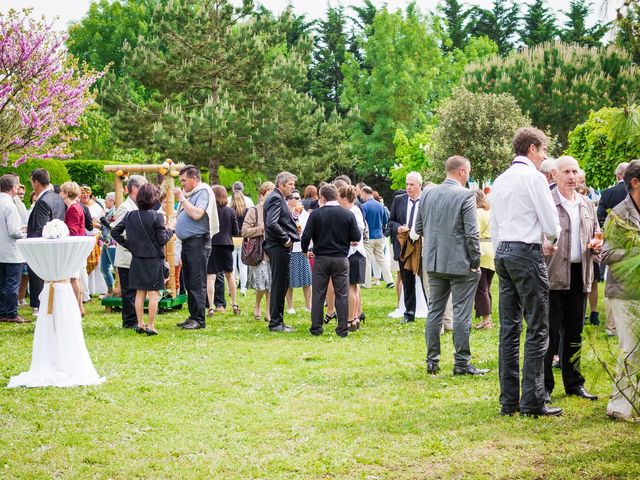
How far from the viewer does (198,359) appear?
998 centimetres

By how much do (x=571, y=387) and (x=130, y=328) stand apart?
271 inches

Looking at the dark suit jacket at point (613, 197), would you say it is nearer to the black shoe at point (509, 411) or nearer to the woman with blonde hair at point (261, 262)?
the black shoe at point (509, 411)

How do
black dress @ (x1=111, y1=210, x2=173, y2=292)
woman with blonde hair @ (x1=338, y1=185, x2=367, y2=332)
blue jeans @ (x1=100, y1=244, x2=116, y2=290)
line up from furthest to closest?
blue jeans @ (x1=100, y1=244, x2=116, y2=290) → woman with blonde hair @ (x1=338, y1=185, x2=367, y2=332) → black dress @ (x1=111, y1=210, x2=173, y2=292)

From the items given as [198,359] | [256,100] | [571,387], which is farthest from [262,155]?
[571,387]

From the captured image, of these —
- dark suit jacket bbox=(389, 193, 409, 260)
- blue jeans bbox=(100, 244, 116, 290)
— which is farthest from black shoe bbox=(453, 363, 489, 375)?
blue jeans bbox=(100, 244, 116, 290)

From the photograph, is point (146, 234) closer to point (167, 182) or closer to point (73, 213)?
point (73, 213)

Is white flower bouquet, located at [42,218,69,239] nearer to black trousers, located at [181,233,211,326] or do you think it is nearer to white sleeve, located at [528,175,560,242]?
black trousers, located at [181,233,211,326]

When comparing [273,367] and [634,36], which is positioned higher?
[634,36]

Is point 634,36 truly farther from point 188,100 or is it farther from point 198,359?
point 188,100

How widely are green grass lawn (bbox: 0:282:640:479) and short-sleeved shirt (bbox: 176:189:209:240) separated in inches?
86.2

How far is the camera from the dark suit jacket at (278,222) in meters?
11.9

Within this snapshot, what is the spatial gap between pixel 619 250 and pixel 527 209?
7.33 ft

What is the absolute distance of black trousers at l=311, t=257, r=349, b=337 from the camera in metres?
11.5

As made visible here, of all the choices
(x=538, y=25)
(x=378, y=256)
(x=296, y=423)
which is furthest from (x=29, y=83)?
(x=538, y=25)
